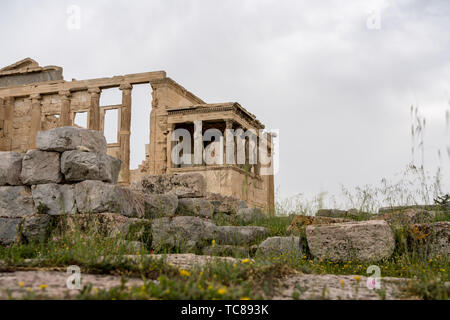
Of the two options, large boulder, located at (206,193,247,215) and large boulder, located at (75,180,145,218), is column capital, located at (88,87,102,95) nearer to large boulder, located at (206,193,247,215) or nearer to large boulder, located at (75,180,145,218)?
large boulder, located at (206,193,247,215)

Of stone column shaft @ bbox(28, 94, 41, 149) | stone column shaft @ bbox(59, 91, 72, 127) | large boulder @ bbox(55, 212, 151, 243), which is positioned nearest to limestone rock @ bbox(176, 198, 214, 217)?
large boulder @ bbox(55, 212, 151, 243)

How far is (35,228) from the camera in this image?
7.96 m

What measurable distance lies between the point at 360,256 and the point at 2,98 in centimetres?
2901

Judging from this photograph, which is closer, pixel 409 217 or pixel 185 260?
pixel 185 260

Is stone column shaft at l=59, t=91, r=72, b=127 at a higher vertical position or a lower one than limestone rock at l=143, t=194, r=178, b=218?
higher

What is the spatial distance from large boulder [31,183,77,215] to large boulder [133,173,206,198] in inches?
116

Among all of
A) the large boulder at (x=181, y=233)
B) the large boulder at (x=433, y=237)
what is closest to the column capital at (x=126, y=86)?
the large boulder at (x=181, y=233)

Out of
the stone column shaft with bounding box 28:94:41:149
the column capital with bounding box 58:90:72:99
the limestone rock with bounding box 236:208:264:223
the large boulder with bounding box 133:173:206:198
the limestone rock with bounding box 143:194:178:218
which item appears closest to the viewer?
the limestone rock with bounding box 143:194:178:218

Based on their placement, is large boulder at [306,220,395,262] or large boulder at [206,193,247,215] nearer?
large boulder at [306,220,395,262]

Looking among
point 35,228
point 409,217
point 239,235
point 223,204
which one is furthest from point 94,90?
point 409,217

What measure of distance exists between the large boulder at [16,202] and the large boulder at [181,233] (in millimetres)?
2286

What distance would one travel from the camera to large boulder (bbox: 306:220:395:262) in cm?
679

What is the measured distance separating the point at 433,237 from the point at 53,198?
18.9ft

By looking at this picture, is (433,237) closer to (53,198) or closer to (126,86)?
(53,198)
